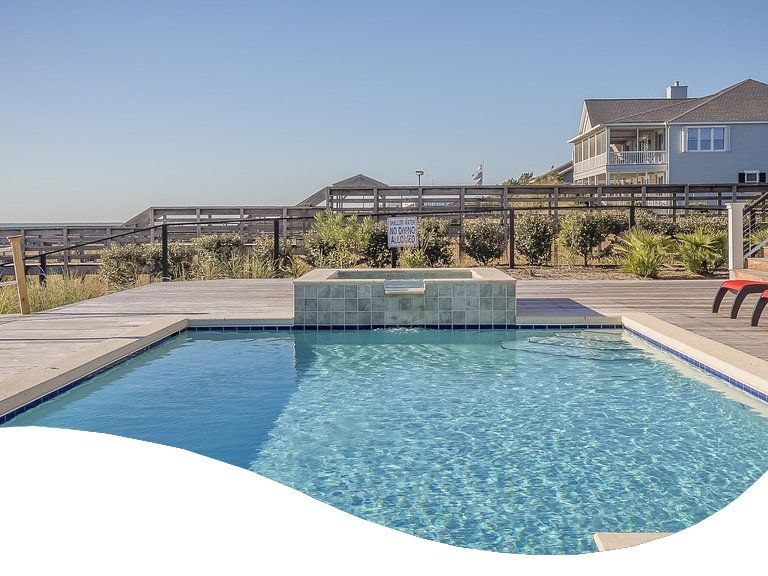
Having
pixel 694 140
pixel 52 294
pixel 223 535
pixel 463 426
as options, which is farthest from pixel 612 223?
pixel 694 140

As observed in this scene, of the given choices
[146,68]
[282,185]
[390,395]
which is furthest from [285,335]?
[282,185]

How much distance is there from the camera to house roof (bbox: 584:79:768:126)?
3500 cm

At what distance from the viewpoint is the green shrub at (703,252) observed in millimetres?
13695

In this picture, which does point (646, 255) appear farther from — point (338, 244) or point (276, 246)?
point (276, 246)

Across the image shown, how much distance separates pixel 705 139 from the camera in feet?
115

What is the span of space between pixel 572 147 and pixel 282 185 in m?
27.7

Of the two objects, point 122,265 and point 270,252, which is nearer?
point 270,252

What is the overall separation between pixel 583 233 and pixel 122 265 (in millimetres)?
9136

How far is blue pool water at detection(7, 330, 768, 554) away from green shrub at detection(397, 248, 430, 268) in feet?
A: 20.6

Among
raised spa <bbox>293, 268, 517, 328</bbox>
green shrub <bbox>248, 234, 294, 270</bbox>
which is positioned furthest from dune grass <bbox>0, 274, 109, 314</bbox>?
raised spa <bbox>293, 268, 517, 328</bbox>

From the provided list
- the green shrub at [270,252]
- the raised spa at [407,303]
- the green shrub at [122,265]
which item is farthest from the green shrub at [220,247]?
the raised spa at [407,303]

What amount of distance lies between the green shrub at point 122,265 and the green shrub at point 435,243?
5.69 meters

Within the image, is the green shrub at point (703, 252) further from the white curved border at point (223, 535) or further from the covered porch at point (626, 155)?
the covered porch at point (626, 155)

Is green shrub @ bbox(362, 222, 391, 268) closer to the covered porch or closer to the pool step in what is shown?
the pool step
